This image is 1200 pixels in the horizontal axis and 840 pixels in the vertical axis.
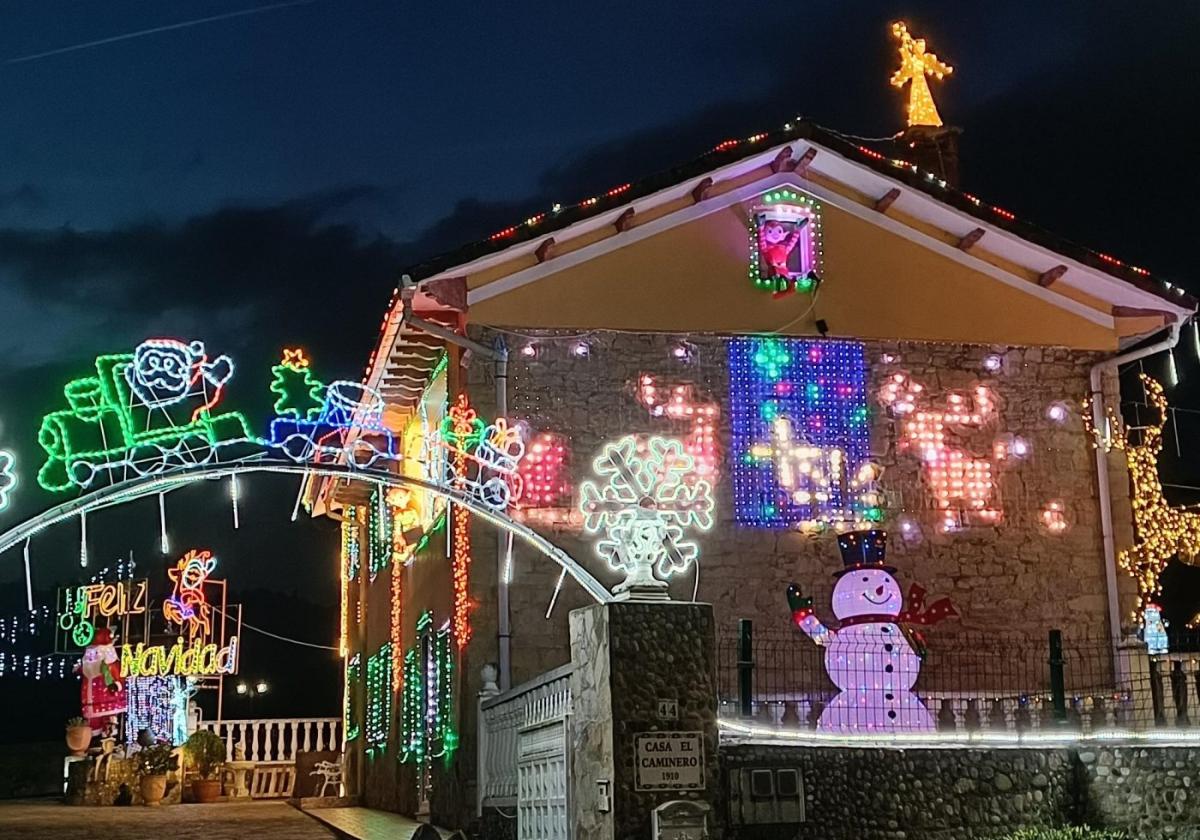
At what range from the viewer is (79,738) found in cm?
2412

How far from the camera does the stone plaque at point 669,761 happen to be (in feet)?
30.8

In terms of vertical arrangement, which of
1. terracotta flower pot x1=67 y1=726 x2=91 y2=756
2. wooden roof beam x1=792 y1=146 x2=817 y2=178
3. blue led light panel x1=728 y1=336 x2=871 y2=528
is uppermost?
wooden roof beam x1=792 y1=146 x2=817 y2=178

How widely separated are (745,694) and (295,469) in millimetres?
4303

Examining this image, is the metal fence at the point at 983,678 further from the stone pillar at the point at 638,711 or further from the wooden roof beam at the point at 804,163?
the wooden roof beam at the point at 804,163

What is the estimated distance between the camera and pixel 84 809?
19.8 metres

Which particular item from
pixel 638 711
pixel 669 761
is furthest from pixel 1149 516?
pixel 638 711

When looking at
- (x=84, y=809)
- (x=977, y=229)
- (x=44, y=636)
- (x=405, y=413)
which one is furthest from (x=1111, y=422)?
(x=44, y=636)

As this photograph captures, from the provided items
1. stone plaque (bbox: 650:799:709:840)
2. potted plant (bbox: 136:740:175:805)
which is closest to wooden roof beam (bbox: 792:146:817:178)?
stone plaque (bbox: 650:799:709:840)

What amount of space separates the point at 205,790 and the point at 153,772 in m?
1.30

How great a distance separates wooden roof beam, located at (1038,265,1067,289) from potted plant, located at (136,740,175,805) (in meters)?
14.9

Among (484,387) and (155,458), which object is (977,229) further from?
(155,458)

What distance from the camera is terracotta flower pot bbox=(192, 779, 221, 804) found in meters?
22.4

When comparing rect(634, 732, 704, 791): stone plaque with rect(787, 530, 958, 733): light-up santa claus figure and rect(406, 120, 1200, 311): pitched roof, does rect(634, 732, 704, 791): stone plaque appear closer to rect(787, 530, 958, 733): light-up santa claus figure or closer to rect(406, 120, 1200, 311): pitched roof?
rect(787, 530, 958, 733): light-up santa claus figure

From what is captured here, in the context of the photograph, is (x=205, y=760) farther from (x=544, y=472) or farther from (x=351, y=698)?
(x=544, y=472)
